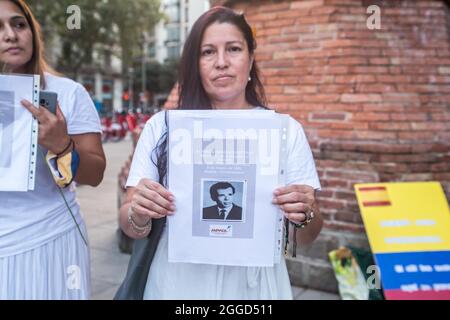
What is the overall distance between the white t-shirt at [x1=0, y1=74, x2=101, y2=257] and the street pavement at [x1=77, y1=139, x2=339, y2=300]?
211cm

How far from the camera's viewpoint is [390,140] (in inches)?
134

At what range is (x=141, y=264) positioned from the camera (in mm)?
1452

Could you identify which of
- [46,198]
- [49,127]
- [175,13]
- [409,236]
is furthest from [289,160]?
[175,13]

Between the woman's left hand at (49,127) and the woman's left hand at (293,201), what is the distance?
66 centimetres

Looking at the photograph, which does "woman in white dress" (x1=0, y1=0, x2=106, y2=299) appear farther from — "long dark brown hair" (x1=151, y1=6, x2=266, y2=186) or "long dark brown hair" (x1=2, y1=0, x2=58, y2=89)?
"long dark brown hair" (x1=151, y1=6, x2=266, y2=186)

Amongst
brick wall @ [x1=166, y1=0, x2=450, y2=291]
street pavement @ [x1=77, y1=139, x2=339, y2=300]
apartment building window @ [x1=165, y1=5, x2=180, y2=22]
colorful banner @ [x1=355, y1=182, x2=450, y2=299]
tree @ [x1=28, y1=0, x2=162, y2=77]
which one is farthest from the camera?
tree @ [x1=28, y1=0, x2=162, y2=77]

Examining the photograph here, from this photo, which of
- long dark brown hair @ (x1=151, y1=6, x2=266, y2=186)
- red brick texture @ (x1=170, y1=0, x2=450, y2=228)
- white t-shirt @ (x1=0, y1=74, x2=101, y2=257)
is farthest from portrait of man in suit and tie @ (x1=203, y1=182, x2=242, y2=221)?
red brick texture @ (x1=170, y1=0, x2=450, y2=228)

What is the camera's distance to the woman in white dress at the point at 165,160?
139cm

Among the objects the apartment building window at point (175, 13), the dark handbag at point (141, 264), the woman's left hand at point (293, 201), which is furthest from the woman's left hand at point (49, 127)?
the apartment building window at point (175, 13)

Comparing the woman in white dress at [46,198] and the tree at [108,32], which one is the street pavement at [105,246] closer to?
the woman in white dress at [46,198]

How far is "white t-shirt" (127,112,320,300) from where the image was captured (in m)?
1.41

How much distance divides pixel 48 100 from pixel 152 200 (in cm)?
46

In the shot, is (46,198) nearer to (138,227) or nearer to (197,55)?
(138,227)
